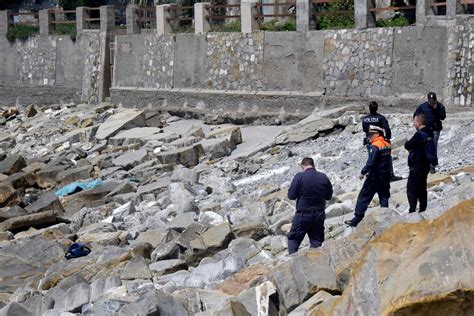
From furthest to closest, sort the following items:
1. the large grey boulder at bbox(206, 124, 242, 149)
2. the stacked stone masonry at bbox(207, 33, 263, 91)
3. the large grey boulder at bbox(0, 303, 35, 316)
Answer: the stacked stone masonry at bbox(207, 33, 263, 91), the large grey boulder at bbox(206, 124, 242, 149), the large grey boulder at bbox(0, 303, 35, 316)

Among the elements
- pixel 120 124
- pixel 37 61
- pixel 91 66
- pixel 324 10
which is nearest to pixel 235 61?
pixel 324 10

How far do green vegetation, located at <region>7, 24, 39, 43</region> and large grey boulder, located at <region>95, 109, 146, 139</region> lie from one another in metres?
8.99

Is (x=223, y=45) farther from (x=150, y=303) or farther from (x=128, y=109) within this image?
(x=150, y=303)

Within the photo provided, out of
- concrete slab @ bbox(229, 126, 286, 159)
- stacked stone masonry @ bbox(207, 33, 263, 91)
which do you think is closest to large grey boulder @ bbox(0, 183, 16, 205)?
concrete slab @ bbox(229, 126, 286, 159)

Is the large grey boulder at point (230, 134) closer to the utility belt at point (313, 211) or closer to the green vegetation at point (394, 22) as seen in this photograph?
the green vegetation at point (394, 22)

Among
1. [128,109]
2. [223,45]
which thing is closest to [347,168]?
[223,45]

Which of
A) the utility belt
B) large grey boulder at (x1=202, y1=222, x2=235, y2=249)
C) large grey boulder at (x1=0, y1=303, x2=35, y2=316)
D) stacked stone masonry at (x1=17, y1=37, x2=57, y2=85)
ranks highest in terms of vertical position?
stacked stone masonry at (x1=17, y1=37, x2=57, y2=85)

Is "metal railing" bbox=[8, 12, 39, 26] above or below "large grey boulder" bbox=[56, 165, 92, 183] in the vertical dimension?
above

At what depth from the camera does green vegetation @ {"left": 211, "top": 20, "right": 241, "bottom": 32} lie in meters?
28.9

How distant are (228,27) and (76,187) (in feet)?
24.8

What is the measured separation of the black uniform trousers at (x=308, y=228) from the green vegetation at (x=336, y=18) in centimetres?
1319

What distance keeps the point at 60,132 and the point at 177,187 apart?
11.5 m

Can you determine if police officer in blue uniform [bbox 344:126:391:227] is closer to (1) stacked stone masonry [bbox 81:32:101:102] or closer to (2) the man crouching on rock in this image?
(2) the man crouching on rock

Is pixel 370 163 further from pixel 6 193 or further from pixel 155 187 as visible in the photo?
pixel 6 193
